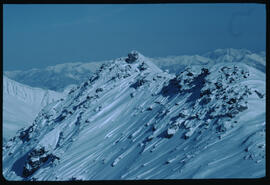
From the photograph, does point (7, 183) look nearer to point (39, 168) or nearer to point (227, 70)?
point (39, 168)

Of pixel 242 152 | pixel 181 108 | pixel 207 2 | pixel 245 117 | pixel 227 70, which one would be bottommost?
pixel 242 152

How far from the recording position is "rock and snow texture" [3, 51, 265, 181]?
386 centimetres

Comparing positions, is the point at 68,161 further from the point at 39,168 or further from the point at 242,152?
the point at 242,152

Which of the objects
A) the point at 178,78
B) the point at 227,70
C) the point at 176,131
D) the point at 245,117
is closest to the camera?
the point at 245,117

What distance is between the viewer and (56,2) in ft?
12.5

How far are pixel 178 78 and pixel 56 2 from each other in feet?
12.0

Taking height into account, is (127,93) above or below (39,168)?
above

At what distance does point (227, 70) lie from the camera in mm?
5598

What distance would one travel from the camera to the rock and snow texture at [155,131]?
3.86 meters

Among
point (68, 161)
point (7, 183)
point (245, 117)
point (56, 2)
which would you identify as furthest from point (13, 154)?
point (245, 117)

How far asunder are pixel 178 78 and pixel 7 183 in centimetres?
414

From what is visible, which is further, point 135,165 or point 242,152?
point 135,165

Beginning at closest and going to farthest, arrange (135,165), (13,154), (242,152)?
(242,152) → (135,165) → (13,154)

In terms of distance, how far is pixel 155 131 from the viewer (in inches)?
210
